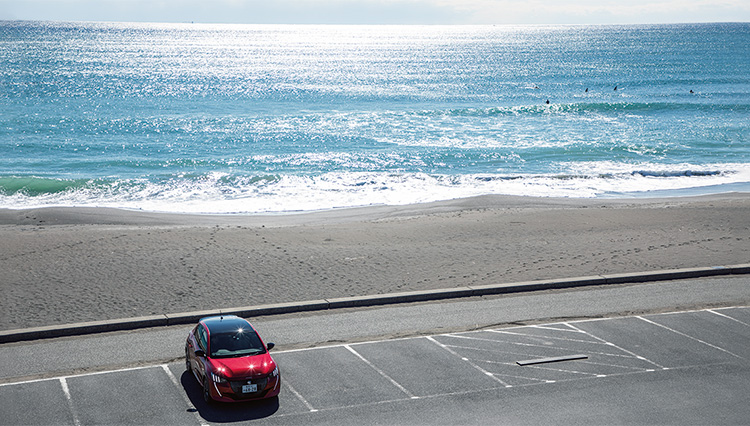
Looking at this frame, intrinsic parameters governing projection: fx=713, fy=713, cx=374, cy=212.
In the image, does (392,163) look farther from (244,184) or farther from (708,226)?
(708,226)

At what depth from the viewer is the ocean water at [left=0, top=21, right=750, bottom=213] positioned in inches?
1433

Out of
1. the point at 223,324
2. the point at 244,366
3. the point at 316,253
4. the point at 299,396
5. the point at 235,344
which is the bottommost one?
the point at 299,396

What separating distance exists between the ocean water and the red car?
19502 millimetres

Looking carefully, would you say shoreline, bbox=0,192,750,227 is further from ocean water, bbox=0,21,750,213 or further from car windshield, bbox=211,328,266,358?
car windshield, bbox=211,328,266,358

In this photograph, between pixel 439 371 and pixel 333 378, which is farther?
pixel 439 371

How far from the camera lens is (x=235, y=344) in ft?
40.2

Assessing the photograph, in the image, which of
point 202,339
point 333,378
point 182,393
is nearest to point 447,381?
point 333,378

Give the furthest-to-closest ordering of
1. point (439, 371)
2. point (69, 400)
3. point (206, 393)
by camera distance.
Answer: point (439, 371)
point (69, 400)
point (206, 393)

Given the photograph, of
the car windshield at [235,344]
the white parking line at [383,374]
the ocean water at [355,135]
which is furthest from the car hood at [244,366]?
the ocean water at [355,135]

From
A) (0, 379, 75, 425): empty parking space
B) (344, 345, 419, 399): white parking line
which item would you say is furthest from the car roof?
(0, 379, 75, 425): empty parking space

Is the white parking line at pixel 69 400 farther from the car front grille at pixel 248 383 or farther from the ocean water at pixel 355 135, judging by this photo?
the ocean water at pixel 355 135

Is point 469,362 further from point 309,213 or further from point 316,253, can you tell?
point 309,213

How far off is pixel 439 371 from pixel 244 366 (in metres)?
3.66

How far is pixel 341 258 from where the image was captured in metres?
20.5
